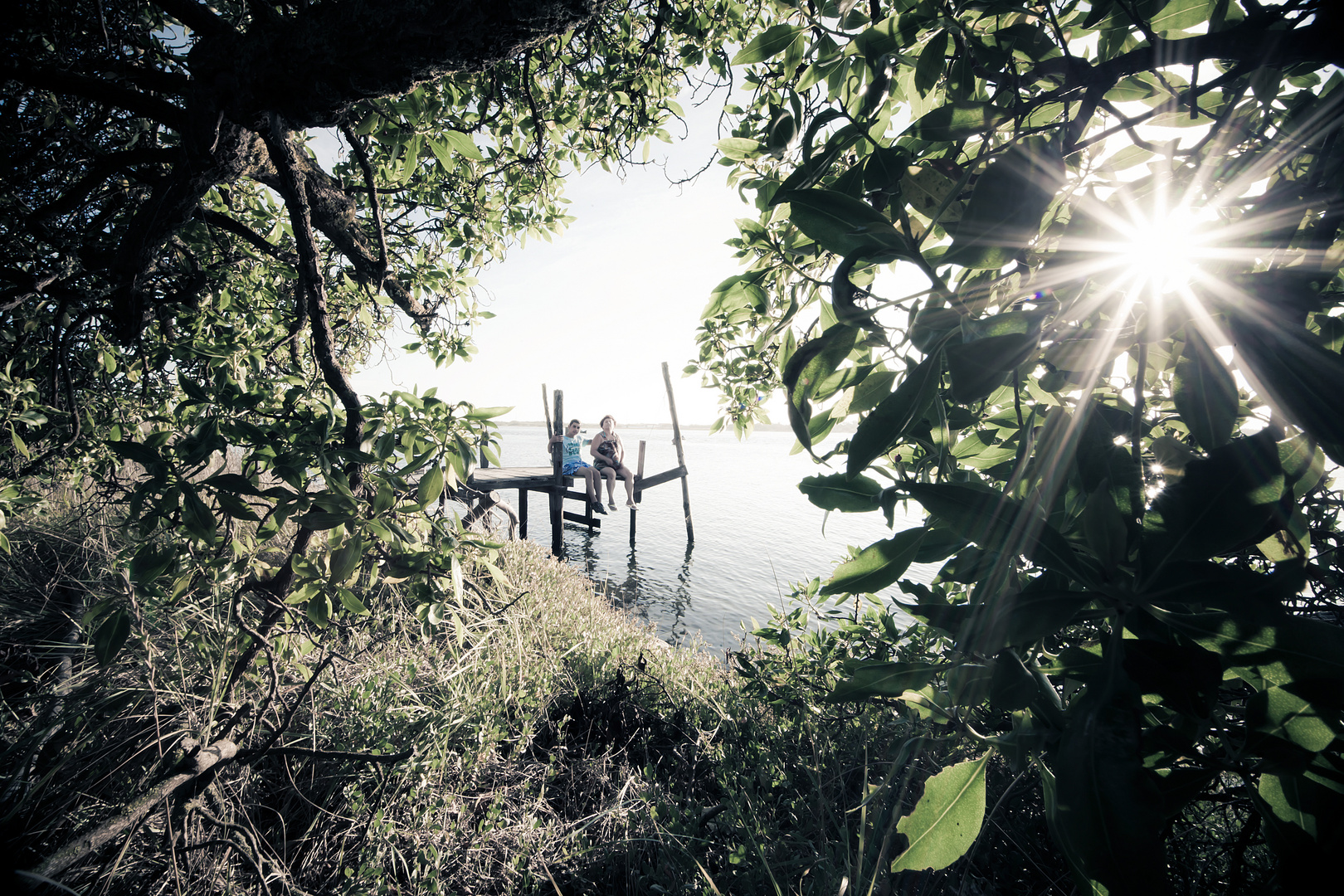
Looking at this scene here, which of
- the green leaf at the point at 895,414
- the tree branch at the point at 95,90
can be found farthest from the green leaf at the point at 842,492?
the tree branch at the point at 95,90

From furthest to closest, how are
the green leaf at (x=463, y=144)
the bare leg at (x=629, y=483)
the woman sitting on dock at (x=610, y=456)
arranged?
the bare leg at (x=629, y=483) < the woman sitting on dock at (x=610, y=456) < the green leaf at (x=463, y=144)

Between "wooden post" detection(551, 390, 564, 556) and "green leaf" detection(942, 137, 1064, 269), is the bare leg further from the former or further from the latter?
"green leaf" detection(942, 137, 1064, 269)

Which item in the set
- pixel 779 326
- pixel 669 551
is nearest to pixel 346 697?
pixel 779 326

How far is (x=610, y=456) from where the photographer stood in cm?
1366

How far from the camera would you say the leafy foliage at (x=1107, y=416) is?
343mm

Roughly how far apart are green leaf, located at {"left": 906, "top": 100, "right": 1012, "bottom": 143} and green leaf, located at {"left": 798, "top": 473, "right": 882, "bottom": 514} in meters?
0.39

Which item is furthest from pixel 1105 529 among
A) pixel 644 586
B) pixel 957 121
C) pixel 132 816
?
pixel 644 586

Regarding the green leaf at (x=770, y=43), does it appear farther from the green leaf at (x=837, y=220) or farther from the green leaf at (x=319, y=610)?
the green leaf at (x=319, y=610)

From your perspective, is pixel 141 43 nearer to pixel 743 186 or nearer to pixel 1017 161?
pixel 743 186

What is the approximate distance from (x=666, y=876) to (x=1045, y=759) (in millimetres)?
2105

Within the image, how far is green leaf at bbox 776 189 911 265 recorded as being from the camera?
1.53 feet

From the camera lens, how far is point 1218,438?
0.48 m

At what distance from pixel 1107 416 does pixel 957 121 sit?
364 millimetres

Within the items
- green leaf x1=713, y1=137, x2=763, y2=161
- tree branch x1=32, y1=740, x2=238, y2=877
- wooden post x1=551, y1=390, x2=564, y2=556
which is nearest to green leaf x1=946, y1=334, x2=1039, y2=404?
green leaf x1=713, y1=137, x2=763, y2=161
